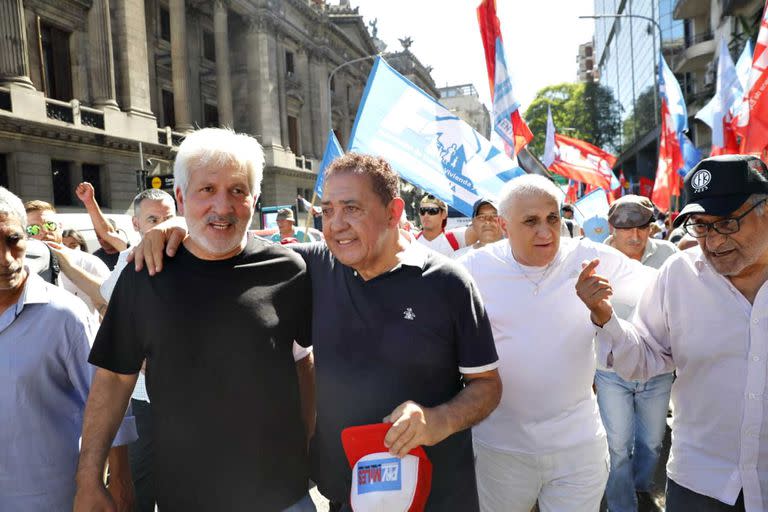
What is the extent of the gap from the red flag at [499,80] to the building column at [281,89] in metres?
27.5

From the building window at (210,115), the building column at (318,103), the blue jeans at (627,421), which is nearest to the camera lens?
the blue jeans at (627,421)

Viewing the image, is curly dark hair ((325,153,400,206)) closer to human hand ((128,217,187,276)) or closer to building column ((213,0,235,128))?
human hand ((128,217,187,276))

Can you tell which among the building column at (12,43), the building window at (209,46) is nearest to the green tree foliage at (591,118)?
the building window at (209,46)

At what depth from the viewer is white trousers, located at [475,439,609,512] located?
2.80m

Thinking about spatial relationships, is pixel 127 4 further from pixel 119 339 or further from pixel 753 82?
pixel 119 339

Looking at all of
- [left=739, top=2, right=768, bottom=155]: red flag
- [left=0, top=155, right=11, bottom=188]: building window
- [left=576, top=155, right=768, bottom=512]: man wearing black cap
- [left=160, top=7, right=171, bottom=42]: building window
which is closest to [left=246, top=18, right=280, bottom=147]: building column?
[left=160, top=7, right=171, bottom=42]: building window

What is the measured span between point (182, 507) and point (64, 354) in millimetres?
737

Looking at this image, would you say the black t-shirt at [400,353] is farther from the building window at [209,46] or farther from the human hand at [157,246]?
the building window at [209,46]

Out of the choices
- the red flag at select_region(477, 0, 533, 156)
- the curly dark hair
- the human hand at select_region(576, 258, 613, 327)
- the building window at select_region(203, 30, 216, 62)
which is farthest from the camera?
the building window at select_region(203, 30, 216, 62)

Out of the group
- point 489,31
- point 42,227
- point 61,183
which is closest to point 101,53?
point 61,183

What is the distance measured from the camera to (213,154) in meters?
2.14

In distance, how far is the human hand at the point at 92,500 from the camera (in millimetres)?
1971

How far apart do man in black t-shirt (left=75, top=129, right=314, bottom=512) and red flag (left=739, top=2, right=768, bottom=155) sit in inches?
241

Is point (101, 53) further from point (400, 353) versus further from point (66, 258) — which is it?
point (400, 353)
